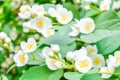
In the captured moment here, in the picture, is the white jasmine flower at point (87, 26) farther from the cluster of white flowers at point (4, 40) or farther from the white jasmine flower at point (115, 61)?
the cluster of white flowers at point (4, 40)

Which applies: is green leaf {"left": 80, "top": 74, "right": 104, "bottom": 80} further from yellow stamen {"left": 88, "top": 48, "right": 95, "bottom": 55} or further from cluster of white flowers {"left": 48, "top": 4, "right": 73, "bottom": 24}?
cluster of white flowers {"left": 48, "top": 4, "right": 73, "bottom": 24}

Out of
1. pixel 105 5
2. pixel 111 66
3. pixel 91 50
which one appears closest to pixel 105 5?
pixel 105 5

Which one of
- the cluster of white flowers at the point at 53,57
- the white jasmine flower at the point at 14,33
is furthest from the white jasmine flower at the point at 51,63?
the white jasmine flower at the point at 14,33

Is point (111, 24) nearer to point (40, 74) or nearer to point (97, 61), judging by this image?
point (97, 61)

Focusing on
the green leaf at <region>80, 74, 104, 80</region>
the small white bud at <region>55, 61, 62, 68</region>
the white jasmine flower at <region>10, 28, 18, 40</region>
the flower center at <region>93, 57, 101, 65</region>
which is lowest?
the green leaf at <region>80, 74, 104, 80</region>

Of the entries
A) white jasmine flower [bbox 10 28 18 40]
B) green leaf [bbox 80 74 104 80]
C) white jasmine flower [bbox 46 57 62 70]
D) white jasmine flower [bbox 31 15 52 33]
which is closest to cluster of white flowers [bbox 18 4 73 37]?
white jasmine flower [bbox 31 15 52 33]
